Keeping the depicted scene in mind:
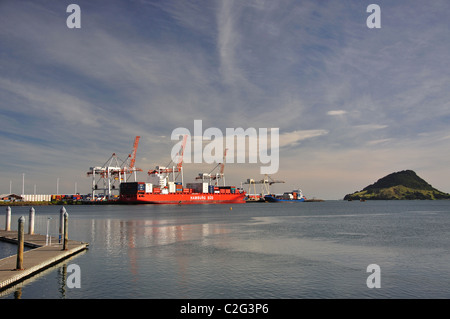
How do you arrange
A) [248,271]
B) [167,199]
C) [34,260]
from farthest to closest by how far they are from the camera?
[167,199] < [34,260] < [248,271]

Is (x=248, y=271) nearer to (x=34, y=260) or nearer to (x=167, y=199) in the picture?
(x=34, y=260)

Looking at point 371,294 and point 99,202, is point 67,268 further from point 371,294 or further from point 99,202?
point 99,202

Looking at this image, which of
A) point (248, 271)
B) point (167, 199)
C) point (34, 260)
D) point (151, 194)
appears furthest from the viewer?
point (167, 199)

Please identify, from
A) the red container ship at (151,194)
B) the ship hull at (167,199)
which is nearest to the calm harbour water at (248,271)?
the red container ship at (151,194)

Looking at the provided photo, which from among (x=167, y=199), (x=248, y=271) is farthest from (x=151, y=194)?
(x=248, y=271)

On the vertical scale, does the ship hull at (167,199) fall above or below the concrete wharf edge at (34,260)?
below

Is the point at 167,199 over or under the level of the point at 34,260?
under

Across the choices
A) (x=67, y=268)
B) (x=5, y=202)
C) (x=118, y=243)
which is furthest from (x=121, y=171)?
(x=67, y=268)

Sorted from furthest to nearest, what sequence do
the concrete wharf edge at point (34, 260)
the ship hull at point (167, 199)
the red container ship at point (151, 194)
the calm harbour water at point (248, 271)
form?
the ship hull at point (167, 199)
the red container ship at point (151, 194)
the concrete wharf edge at point (34, 260)
the calm harbour water at point (248, 271)

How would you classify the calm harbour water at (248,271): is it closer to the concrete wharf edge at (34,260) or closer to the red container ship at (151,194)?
the concrete wharf edge at (34,260)

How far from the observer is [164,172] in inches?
7726

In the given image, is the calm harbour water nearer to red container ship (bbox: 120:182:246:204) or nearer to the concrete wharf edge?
the concrete wharf edge
